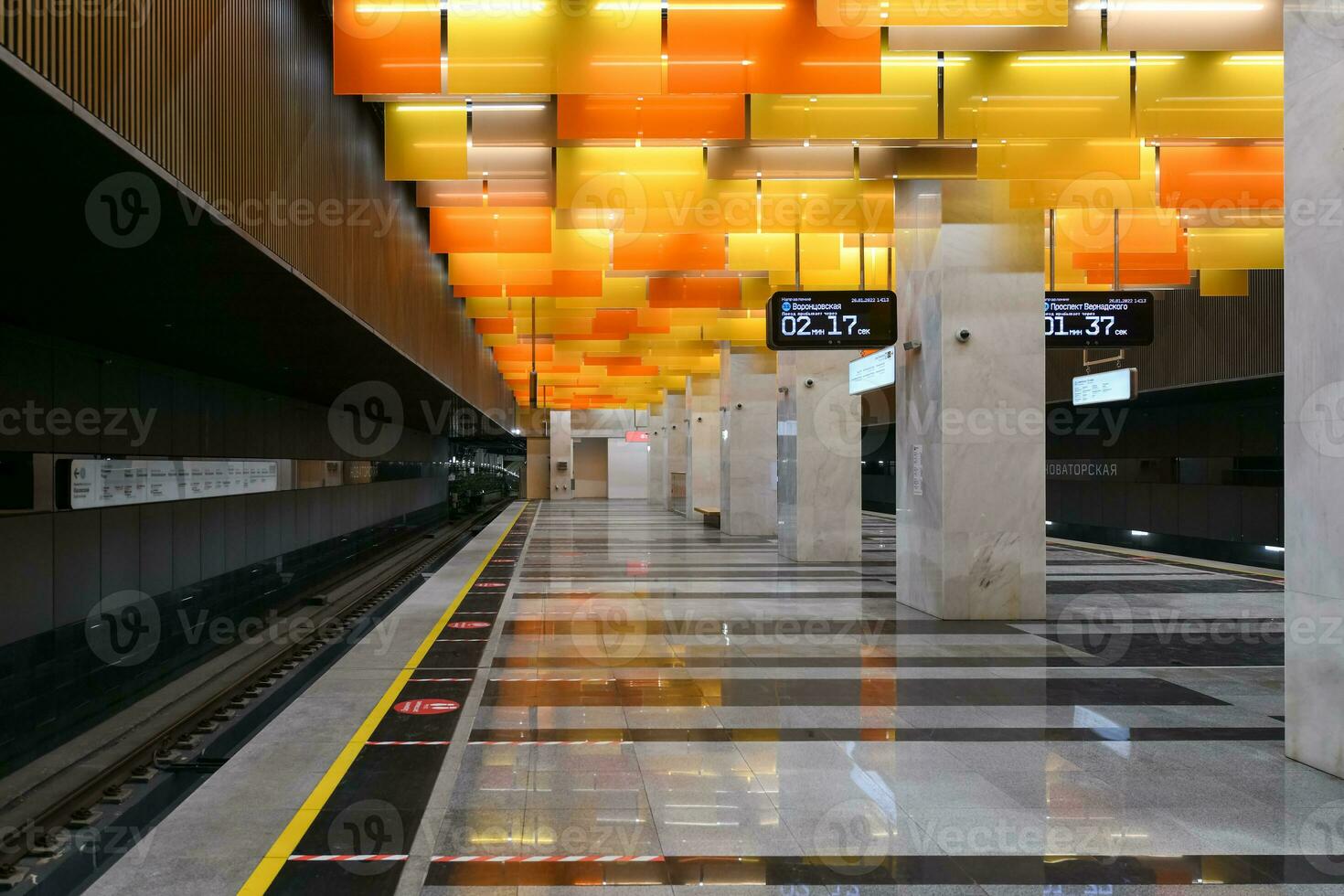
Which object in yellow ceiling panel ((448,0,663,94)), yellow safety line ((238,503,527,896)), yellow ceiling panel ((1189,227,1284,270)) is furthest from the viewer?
yellow ceiling panel ((1189,227,1284,270))

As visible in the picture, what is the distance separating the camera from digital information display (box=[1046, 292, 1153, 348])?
11672mm

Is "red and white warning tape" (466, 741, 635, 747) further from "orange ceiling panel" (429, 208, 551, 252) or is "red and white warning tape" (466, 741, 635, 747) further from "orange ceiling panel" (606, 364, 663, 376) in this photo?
"orange ceiling panel" (606, 364, 663, 376)

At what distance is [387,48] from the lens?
25.4 feet

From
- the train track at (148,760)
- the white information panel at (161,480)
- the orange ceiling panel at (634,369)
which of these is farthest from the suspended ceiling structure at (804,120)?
the orange ceiling panel at (634,369)

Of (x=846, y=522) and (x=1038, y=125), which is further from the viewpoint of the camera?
(x=846, y=522)

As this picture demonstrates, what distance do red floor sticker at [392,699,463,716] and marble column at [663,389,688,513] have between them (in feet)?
118

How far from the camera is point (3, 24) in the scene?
3.26m

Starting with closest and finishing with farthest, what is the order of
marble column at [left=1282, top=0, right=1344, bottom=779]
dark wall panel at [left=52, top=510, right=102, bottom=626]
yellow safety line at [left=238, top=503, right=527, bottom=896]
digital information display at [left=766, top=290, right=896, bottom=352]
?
yellow safety line at [left=238, top=503, right=527, bottom=896] < marble column at [left=1282, top=0, right=1344, bottom=779] < dark wall panel at [left=52, top=510, right=102, bottom=626] < digital information display at [left=766, top=290, right=896, bottom=352]

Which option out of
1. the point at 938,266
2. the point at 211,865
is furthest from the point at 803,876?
the point at 938,266

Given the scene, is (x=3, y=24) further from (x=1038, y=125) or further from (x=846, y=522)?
(x=846, y=522)

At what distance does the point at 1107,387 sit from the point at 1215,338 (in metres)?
5.17

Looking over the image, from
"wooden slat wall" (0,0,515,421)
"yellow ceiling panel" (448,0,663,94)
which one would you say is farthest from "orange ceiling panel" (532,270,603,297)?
"yellow ceiling panel" (448,0,663,94)

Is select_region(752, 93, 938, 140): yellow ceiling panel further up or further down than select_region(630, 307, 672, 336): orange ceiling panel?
further up

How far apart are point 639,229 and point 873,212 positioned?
3231 mm
